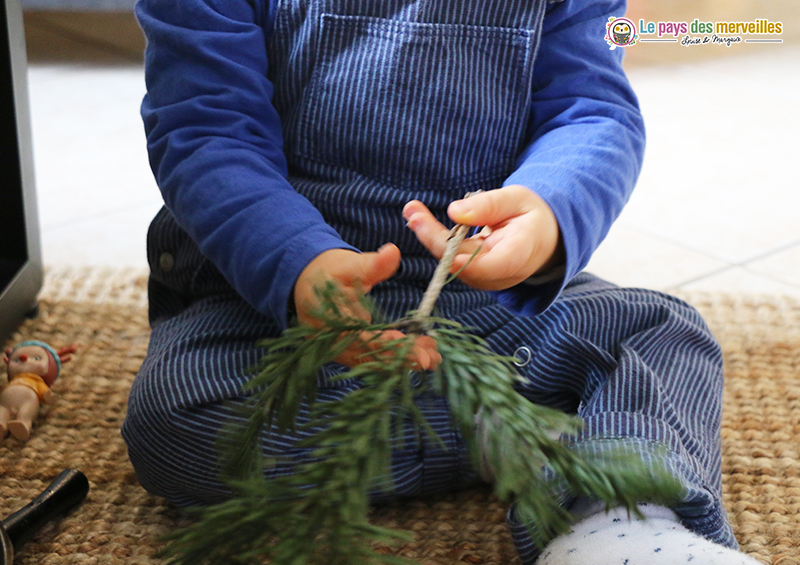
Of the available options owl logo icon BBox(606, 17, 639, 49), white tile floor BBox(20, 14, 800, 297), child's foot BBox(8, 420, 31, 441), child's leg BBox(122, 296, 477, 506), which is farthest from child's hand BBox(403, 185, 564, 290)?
white tile floor BBox(20, 14, 800, 297)

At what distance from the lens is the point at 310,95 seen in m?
0.65

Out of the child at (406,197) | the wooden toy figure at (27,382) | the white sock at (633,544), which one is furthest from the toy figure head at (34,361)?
the white sock at (633,544)

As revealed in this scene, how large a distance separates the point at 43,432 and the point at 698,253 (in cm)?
85

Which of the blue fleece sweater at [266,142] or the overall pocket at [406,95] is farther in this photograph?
the overall pocket at [406,95]

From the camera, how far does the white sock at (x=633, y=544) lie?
1.50 feet

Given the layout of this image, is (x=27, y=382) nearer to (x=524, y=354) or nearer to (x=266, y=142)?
(x=266, y=142)

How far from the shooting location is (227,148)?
1.94 feet

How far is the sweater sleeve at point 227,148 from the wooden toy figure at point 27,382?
23cm

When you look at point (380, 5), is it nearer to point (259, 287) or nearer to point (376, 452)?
point (259, 287)

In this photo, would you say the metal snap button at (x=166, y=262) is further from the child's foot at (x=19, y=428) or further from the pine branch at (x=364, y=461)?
the pine branch at (x=364, y=461)

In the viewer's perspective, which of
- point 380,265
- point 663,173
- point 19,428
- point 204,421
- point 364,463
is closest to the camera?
point 364,463

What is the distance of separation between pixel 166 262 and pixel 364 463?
0.50 metres

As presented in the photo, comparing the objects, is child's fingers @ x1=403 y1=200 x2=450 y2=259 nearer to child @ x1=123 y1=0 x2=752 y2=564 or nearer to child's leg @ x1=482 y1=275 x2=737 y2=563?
child @ x1=123 y1=0 x2=752 y2=564

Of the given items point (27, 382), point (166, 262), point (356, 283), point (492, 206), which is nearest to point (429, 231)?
point (492, 206)
